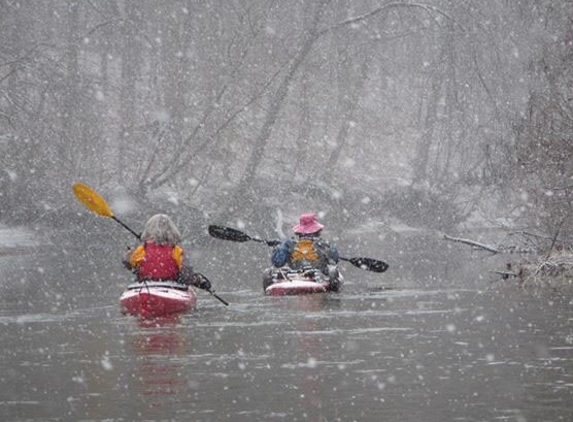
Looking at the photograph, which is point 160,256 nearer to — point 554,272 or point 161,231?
point 161,231

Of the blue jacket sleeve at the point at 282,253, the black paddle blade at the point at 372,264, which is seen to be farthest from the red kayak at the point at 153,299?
the black paddle blade at the point at 372,264

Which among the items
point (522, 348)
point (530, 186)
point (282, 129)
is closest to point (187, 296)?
point (522, 348)

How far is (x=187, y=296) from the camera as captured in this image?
55.2 feet

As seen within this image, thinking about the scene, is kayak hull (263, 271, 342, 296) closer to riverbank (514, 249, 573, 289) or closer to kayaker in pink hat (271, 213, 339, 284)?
kayaker in pink hat (271, 213, 339, 284)

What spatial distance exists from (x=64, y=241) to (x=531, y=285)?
56.9 feet

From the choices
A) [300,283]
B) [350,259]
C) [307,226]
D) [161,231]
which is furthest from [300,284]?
[161,231]

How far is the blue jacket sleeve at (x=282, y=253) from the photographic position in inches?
754

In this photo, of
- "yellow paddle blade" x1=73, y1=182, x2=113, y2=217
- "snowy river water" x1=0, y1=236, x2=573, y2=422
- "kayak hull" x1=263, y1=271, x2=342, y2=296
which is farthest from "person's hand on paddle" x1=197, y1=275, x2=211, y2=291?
"yellow paddle blade" x1=73, y1=182, x2=113, y2=217

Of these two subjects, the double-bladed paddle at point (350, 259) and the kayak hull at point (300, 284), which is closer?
the kayak hull at point (300, 284)

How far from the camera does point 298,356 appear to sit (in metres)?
12.4

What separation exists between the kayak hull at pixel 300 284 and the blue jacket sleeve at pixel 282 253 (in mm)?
243

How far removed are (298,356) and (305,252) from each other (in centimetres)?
693

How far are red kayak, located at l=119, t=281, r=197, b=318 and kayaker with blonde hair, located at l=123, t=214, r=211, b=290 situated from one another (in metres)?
0.13

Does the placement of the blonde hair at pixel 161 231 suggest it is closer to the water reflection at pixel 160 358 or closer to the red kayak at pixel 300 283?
the water reflection at pixel 160 358
